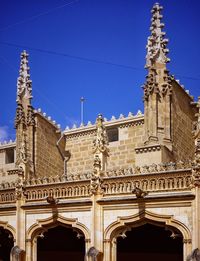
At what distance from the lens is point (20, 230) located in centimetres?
2208

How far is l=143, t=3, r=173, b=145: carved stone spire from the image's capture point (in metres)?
23.6

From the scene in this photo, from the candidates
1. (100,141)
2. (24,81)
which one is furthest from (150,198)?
(24,81)

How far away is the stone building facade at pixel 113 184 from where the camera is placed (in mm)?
18391

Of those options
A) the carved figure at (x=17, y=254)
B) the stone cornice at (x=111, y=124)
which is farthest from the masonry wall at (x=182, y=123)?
the carved figure at (x=17, y=254)

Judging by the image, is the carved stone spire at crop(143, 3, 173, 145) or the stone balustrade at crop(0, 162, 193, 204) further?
the carved stone spire at crop(143, 3, 173, 145)

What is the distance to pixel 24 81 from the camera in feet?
99.7

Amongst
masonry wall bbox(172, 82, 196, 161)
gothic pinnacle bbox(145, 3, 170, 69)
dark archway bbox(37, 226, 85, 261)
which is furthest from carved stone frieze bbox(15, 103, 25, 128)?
masonry wall bbox(172, 82, 196, 161)

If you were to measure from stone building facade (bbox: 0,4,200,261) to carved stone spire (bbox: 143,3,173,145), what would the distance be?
0.17 ft

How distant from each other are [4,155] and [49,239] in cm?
868

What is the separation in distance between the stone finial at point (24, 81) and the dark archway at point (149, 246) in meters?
11.1

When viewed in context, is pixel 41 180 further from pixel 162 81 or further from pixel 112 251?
pixel 162 81

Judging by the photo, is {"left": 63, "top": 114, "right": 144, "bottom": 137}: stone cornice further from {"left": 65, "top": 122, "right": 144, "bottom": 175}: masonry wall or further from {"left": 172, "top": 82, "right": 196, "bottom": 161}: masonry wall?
{"left": 172, "top": 82, "right": 196, "bottom": 161}: masonry wall

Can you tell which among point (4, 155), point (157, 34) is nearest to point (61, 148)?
point (4, 155)

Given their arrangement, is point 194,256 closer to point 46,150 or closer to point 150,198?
point 150,198
